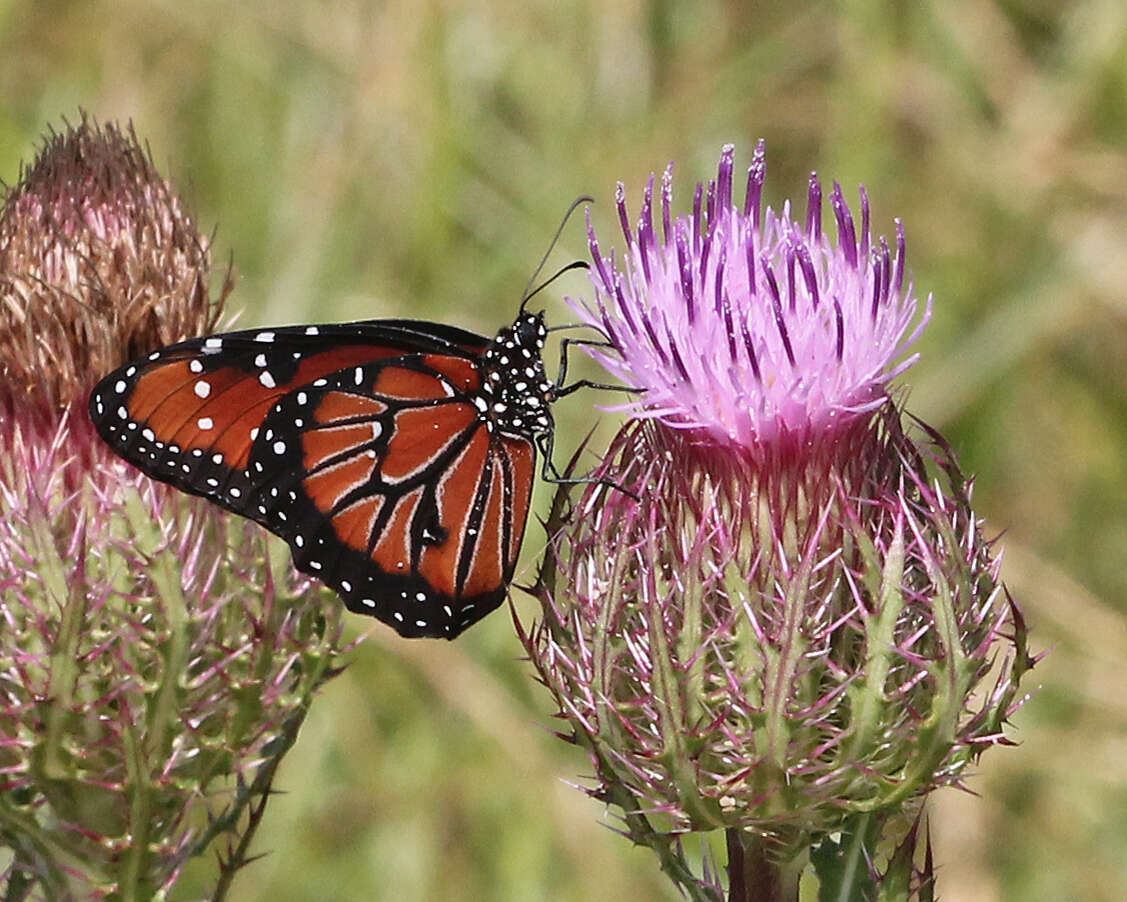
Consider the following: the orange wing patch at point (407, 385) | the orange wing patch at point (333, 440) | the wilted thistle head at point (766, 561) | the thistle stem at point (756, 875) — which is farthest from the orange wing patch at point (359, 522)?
the thistle stem at point (756, 875)

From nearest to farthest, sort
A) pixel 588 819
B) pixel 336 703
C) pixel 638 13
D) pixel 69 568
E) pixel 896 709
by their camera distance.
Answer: pixel 896 709 < pixel 69 568 < pixel 588 819 < pixel 336 703 < pixel 638 13

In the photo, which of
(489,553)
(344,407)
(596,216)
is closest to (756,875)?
(489,553)

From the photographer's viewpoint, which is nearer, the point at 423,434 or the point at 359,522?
the point at 359,522

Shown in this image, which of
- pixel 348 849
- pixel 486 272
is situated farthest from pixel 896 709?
pixel 486 272

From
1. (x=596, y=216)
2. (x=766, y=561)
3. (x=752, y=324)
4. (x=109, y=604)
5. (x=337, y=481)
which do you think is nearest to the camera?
(x=766, y=561)

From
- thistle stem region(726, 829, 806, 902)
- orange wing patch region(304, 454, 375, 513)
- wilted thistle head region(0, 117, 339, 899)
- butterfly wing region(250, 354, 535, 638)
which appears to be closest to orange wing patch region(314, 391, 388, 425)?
butterfly wing region(250, 354, 535, 638)

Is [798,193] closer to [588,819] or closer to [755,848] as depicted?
[588,819]

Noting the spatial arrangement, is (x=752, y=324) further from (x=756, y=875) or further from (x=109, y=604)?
(x=109, y=604)

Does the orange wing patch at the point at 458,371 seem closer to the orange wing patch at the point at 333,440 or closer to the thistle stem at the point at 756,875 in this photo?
the orange wing patch at the point at 333,440
